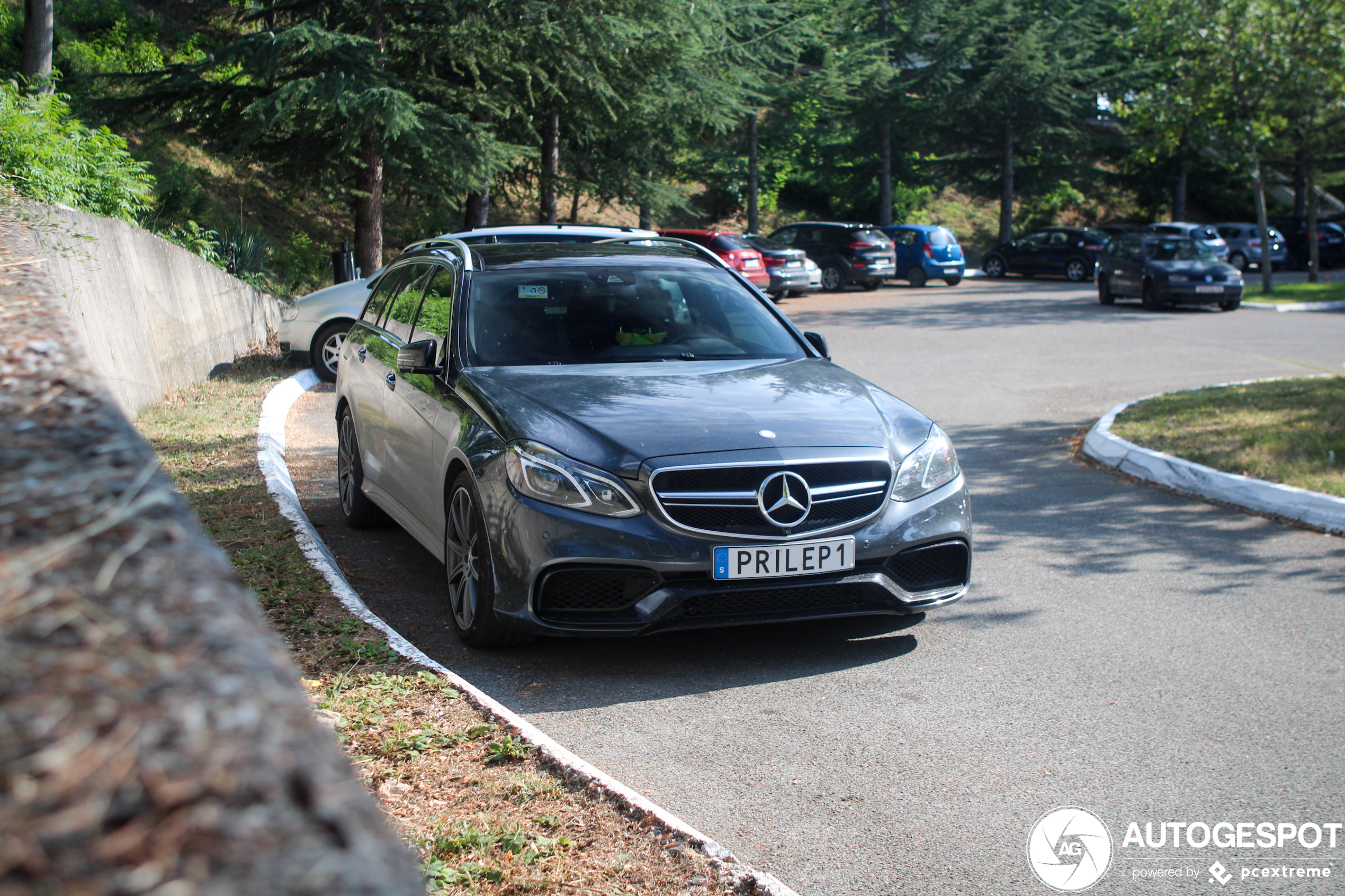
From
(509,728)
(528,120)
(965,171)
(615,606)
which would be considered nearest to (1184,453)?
(615,606)

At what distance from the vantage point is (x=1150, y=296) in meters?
24.0

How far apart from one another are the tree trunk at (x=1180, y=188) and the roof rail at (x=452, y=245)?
43268 mm

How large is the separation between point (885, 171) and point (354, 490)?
121 feet

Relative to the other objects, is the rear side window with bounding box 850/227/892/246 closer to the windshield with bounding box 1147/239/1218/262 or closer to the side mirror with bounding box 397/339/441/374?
the windshield with bounding box 1147/239/1218/262

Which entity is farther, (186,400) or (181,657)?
(186,400)

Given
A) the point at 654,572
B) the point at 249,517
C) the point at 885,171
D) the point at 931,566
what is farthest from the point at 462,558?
the point at 885,171

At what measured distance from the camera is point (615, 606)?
4.61m

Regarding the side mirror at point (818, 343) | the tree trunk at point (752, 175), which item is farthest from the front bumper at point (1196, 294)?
the side mirror at point (818, 343)

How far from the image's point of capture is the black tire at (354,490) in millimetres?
7074

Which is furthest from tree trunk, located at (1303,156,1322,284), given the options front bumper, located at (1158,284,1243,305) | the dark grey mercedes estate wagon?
the dark grey mercedes estate wagon

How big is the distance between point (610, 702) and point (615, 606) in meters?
0.38

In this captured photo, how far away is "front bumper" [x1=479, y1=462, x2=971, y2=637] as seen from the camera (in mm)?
4500

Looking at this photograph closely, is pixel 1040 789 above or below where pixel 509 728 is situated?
below

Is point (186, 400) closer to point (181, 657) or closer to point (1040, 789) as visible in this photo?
point (1040, 789)
